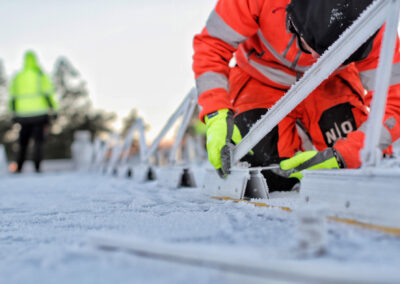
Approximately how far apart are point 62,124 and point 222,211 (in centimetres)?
2146

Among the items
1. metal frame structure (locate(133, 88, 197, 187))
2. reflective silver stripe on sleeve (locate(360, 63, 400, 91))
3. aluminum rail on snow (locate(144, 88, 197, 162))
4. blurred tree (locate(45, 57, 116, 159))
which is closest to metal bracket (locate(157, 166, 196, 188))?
metal frame structure (locate(133, 88, 197, 187))

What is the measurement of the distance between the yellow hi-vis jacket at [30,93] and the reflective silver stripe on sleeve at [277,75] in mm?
5308

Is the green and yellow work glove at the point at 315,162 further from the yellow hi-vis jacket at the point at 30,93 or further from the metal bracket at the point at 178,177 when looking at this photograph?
the yellow hi-vis jacket at the point at 30,93

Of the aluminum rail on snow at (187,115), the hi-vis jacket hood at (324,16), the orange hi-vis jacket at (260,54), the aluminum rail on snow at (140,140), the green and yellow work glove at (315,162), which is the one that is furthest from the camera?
the aluminum rail on snow at (140,140)

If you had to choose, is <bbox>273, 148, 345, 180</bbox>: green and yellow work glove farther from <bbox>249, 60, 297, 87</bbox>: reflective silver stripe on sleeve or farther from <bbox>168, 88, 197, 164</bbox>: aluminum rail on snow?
<bbox>168, 88, 197, 164</bbox>: aluminum rail on snow

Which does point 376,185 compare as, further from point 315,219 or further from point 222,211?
point 222,211

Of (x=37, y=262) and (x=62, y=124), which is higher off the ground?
(x=62, y=124)

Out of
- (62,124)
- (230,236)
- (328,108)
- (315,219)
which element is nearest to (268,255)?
(315,219)

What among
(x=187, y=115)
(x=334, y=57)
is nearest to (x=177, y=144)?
(x=187, y=115)

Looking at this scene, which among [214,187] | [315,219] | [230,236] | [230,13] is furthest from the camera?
[214,187]

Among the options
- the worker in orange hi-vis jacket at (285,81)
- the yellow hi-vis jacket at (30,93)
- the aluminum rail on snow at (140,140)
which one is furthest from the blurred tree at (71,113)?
the worker in orange hi-vis jacket at (285,81)

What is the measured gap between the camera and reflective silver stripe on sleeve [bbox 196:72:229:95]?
1.58m

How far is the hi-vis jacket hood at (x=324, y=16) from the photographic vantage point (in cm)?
127

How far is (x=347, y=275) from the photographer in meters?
0.48
